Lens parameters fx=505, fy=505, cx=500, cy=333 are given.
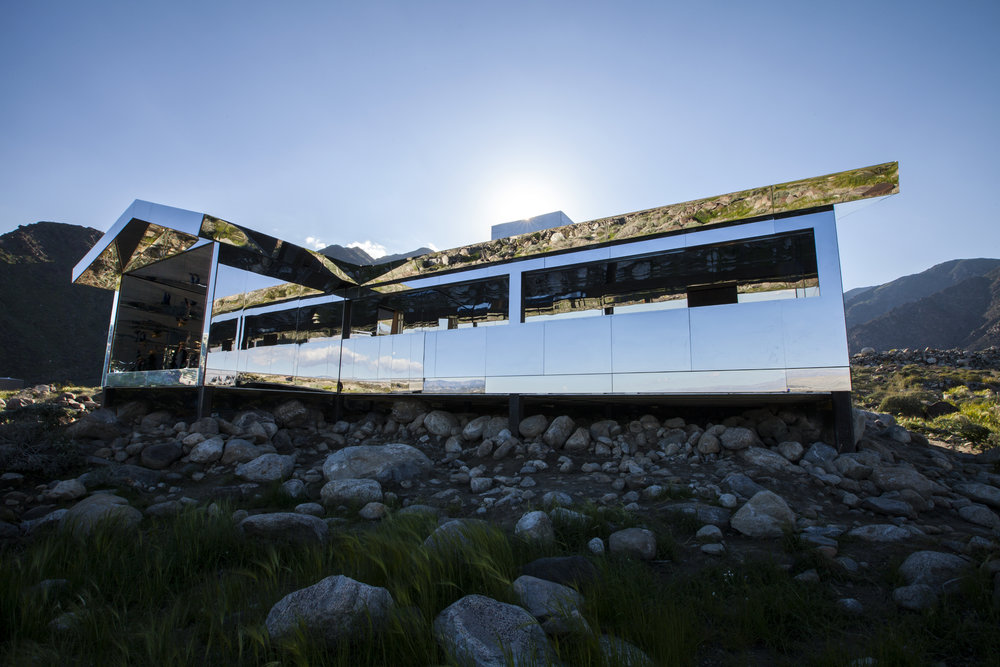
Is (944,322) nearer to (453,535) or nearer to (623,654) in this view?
(453,535)

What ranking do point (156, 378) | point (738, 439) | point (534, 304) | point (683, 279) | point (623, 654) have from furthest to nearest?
point (156, 378)
point (534, 304)
point (683, 279)
point (738, 439)
point (623, 654)

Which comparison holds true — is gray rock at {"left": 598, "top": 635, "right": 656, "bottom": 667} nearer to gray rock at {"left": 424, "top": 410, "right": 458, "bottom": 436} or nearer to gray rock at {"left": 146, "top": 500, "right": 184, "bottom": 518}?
gray rock at {"left": 146, "top": 500, "right": 184, "bottom": 518}

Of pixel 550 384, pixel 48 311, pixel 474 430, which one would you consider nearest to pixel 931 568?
pixel 550 384

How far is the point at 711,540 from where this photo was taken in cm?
485

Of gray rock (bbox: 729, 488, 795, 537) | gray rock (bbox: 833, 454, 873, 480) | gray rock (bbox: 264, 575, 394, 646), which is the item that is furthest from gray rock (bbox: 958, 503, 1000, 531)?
gray rock (bbox: 264, 575, 394, 646)

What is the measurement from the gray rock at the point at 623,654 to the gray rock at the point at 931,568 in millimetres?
2479

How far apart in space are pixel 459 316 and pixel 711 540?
7.93 meters

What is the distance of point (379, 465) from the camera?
802cm

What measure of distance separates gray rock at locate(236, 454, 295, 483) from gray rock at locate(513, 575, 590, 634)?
577 centimetres

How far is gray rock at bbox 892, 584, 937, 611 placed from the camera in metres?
3.32

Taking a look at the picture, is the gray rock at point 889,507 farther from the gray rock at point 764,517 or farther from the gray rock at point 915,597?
the gray rock at point 915,597

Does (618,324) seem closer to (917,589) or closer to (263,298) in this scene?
(917,589)

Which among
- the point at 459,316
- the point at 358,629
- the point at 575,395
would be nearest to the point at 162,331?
the point at 459,316

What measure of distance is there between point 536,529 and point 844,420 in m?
5.48
